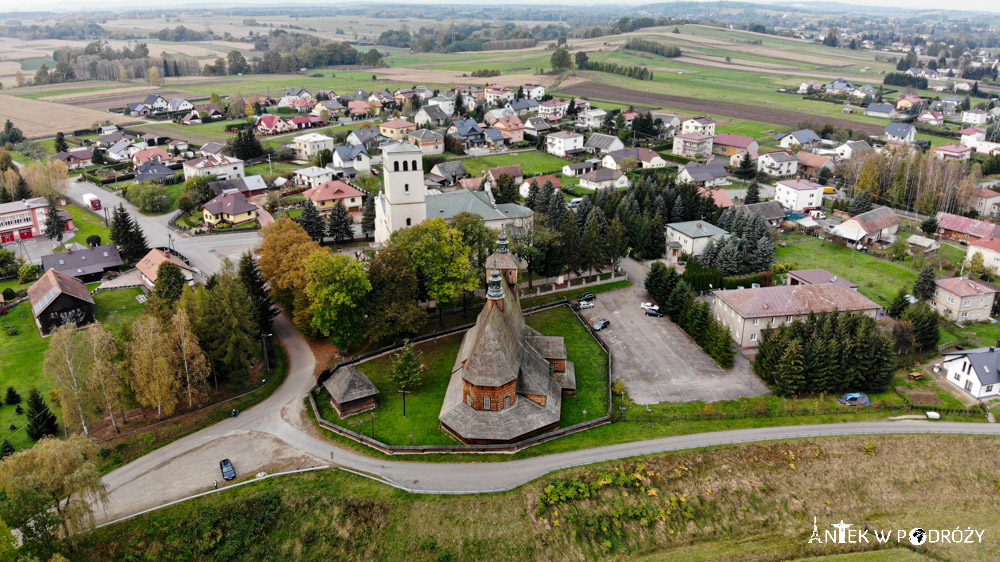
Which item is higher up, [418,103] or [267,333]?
[418,103]

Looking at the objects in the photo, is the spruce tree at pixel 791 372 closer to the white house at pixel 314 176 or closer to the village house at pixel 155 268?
the village house at pixel 155 268

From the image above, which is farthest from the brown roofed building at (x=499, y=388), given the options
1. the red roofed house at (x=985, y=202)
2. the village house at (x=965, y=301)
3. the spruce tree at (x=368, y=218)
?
the red roofed house at (x=985, y=202)

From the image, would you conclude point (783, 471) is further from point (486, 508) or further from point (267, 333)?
point (267, 333)

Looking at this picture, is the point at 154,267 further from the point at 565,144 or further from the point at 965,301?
the point at 565,144

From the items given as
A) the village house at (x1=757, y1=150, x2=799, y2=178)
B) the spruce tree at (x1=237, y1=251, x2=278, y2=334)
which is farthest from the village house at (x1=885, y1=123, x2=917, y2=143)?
the spruce tree at (x1=237, y1=251, x2=278, y2=334)

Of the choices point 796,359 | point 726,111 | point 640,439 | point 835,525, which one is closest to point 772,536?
point 835,525
